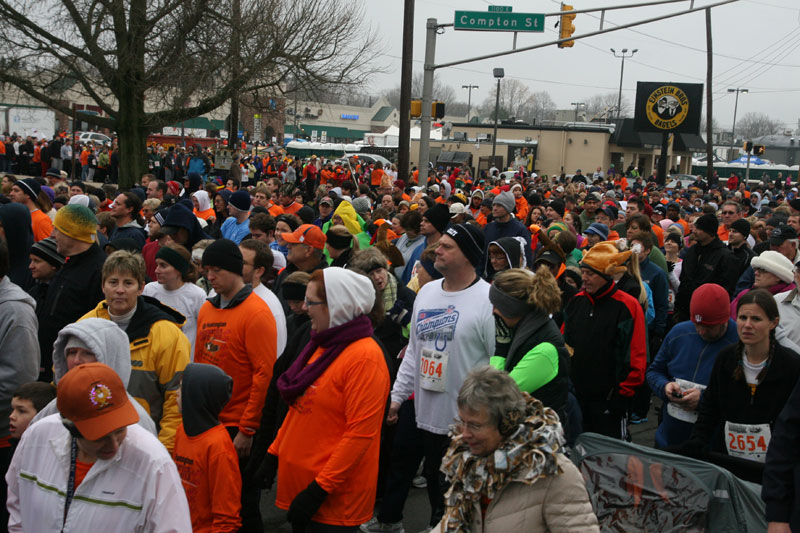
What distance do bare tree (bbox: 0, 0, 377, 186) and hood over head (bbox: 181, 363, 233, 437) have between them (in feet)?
57.8

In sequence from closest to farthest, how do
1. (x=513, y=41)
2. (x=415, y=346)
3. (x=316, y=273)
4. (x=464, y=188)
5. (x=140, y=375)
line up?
1. (x=316, y=273)
2. (x=140, y=375)
3. (x=415, y=346)
4. (x=513, y=41)
5. (x=464, y=188)

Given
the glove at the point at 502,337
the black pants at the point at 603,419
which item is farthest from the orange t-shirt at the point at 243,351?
the black pants at the point at 603,419

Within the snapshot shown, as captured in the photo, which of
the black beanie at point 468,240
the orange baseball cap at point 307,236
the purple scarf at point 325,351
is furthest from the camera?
the orange baseball cap at point 307,236

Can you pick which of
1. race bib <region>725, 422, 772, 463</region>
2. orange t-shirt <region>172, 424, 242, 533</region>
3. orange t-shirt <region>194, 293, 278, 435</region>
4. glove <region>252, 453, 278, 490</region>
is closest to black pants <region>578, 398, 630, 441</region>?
race bib <region>725, 422, 772, 463</region>

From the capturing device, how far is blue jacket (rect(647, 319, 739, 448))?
4.96 metres

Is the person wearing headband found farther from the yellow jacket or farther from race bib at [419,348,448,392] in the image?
the yellow jacket

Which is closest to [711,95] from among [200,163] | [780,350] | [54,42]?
[200,163]

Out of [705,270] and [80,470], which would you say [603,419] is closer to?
[80,470]

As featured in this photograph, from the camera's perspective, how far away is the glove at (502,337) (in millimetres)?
4156

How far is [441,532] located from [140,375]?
2053 millimetres

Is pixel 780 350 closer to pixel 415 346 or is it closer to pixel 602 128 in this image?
pixel 415 346

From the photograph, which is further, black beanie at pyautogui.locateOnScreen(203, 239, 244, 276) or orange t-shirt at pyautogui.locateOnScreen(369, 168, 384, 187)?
orange t-shirt at pyautogui.locateOnScreen(369, 168, 384, 187)

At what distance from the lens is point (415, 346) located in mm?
4762

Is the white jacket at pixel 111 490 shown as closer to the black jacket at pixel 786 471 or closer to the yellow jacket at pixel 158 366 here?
the yellow jacket at pixel 158 366
